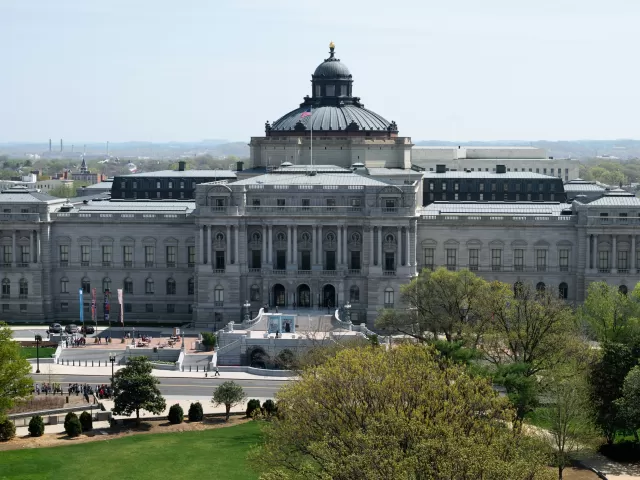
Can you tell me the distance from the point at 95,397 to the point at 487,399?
4837cm

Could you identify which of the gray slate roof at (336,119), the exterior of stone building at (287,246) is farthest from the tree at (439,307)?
the gray slate roof at (336,119)

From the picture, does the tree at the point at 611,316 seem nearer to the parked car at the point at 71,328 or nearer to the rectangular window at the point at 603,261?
the rectangular window at the point at 603,261

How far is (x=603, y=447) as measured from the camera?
90.8 m

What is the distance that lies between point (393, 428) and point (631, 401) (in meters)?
30.1

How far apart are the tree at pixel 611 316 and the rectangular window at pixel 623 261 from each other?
19.4m

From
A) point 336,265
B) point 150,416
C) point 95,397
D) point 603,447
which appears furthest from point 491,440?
point 336,265

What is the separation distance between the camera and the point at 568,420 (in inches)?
3295

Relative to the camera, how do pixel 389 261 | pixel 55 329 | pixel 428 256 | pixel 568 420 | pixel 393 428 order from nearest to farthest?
1. pixel 393 428
2. pixel 568 420
3. pixel 55 329
4. pixel 389 261
5. pixel 428 256

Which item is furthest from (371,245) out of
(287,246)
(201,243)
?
(201,243)

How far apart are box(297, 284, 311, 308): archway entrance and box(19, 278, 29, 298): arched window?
107 feet

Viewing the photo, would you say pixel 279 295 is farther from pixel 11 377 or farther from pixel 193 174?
pixel 11 377

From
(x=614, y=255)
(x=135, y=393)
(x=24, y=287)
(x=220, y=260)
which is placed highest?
(x=614, y=255)

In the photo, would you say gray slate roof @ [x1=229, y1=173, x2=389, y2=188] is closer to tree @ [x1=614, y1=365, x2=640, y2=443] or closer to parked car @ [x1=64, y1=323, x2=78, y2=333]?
parked car @ [x1=64, y1=323, x2=78, y2=333]

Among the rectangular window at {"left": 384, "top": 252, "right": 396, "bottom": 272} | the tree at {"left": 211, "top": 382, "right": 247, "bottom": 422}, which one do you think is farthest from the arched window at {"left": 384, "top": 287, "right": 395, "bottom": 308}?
the tree at {"left": 211, "top": 382, "right": 247, "bottom": 422}
